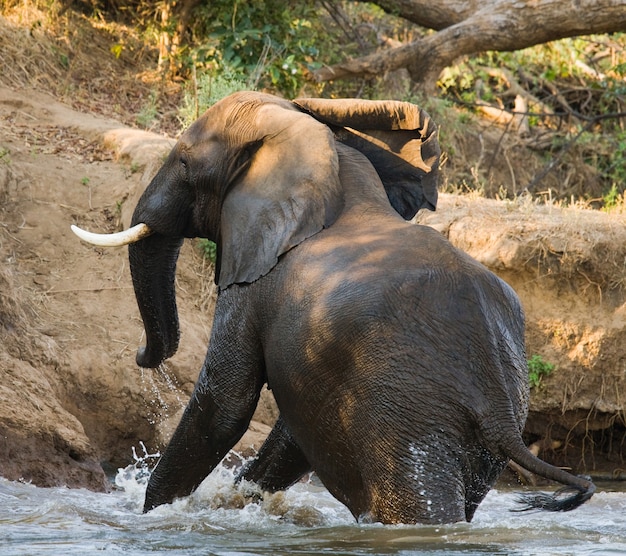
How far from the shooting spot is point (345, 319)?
439 centimetres

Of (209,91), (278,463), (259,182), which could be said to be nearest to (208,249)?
(209,91)

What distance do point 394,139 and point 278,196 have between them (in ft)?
2.60

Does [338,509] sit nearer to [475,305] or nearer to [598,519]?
[598,519]

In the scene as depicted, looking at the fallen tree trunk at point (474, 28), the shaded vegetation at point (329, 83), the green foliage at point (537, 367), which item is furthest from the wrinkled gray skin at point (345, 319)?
the fallen tree trunk at point (474, 28)

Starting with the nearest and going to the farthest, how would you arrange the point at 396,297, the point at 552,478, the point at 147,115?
the point at 552,478
the point at 396,297
the point at 147,115

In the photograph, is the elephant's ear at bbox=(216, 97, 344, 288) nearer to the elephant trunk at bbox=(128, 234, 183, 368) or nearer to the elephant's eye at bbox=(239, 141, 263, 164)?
the elephant's eye at bbox=(239, 141, 263, 164)

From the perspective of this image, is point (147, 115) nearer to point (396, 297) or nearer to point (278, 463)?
point (278, 463)

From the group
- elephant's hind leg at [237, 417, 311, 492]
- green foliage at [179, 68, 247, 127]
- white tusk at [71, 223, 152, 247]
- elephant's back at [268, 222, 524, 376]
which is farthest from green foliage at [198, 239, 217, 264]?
elephant's back at [268, 222, 524, 376]

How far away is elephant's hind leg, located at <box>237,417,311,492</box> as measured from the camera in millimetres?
5539

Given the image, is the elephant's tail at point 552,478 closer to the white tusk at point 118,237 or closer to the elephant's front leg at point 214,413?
the elephant's front leg at point 214,413

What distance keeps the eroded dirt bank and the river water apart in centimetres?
147

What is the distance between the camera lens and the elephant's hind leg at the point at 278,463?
5.54 m

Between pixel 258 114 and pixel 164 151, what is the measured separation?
4143mm

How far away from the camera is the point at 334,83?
12898 mm
